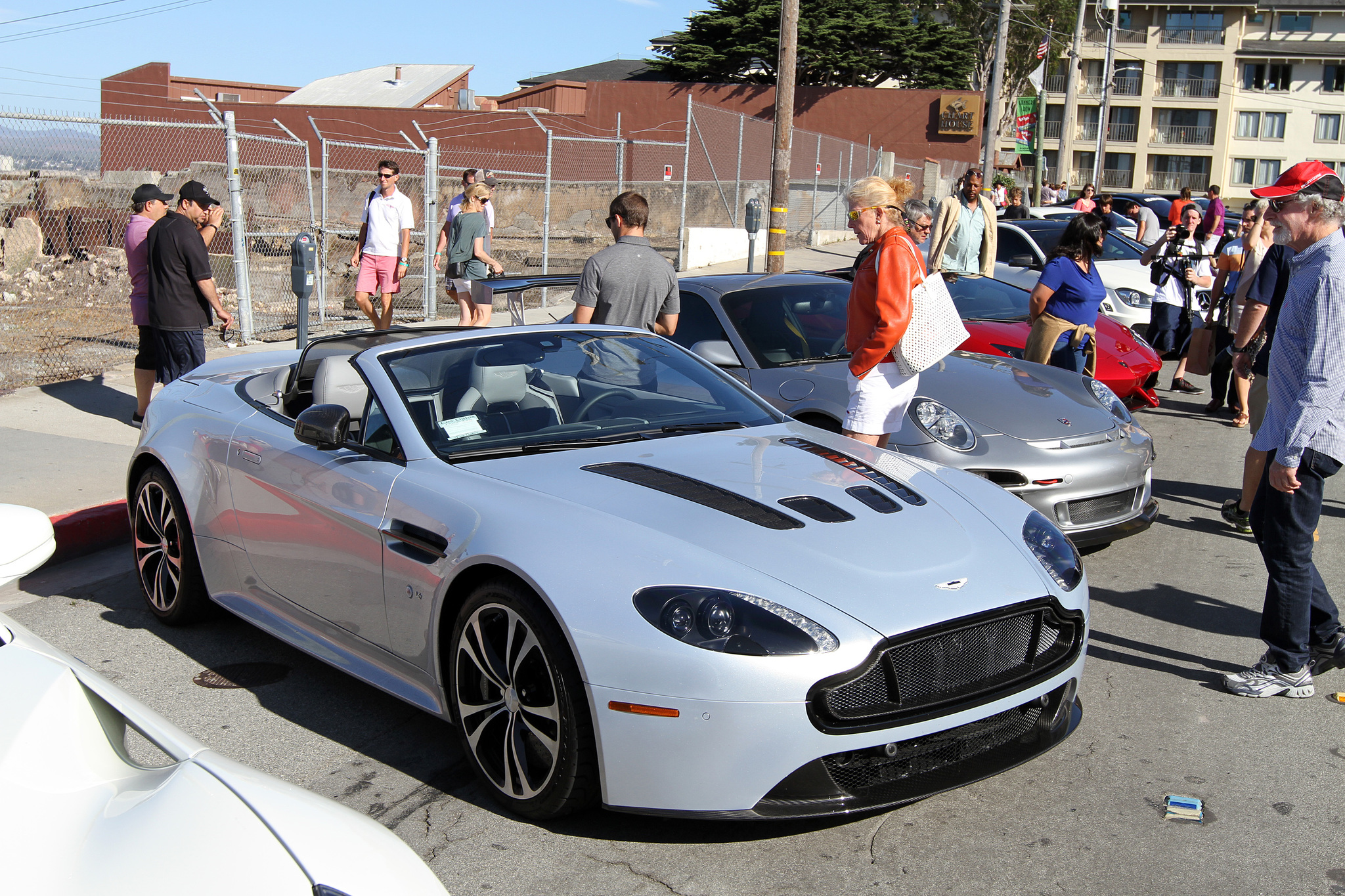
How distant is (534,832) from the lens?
3230mm

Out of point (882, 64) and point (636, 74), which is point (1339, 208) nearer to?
point (882, 64)

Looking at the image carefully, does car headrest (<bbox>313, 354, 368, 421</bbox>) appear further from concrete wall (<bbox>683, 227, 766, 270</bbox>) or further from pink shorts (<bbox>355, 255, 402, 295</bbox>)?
concrete wall (<bbox>683, 227, 766, 270</bbox>)

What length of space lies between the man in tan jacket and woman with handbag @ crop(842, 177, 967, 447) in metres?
5.91

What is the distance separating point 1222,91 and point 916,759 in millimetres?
72861

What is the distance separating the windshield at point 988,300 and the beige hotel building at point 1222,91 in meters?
60.3

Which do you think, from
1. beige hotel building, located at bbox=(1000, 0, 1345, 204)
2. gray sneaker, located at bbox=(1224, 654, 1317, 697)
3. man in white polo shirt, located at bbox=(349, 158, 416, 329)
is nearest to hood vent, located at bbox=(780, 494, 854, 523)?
gray sneaker, located at bbox=(1224, 654, 1317, 697)

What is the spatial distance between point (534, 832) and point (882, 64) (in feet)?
154

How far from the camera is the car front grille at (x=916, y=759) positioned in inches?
116

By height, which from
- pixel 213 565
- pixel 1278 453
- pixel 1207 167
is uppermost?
pixel 1207 167

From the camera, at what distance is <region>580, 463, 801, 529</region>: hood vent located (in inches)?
132

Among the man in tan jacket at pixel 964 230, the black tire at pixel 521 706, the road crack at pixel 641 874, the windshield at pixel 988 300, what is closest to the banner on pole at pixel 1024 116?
the man in tan jacket at pixel 964 230

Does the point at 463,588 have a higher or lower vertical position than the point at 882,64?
lower

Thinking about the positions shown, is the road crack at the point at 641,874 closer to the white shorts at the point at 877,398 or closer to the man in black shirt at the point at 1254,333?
the white shorts at the point at 877,398

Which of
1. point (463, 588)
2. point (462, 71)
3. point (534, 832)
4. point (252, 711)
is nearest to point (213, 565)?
point (252, 711)
